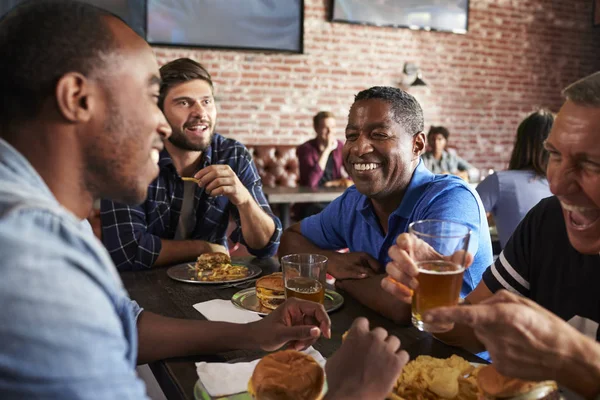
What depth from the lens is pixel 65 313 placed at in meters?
0.59

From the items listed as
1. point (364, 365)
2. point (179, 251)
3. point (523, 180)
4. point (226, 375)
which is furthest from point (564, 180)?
point (523, 180)

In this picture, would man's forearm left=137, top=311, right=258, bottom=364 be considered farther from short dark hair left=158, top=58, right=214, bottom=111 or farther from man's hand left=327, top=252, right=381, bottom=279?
short dark hair left=158, top=58, right=214, bottom=111

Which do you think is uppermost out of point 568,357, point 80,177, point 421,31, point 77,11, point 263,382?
point 421,31

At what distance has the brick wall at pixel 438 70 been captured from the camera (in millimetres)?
5594

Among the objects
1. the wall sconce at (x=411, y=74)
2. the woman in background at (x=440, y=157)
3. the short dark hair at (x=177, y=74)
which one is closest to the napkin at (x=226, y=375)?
the short dark hair at (x=177, y=74)

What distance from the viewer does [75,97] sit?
792mm

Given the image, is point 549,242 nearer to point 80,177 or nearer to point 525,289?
point 525,289

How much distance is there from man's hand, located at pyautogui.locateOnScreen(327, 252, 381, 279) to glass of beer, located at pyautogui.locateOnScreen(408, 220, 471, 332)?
657 mm

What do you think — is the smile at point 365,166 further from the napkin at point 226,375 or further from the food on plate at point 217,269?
the napkin at point 226,375

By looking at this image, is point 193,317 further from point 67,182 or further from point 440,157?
A: point 440,157

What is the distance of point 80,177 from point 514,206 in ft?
8.00

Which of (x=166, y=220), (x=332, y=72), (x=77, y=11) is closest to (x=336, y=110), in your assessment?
(x=332, y=72)

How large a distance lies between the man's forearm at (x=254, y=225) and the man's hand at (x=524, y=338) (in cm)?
140

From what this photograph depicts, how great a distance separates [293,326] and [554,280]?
1.99 ft
